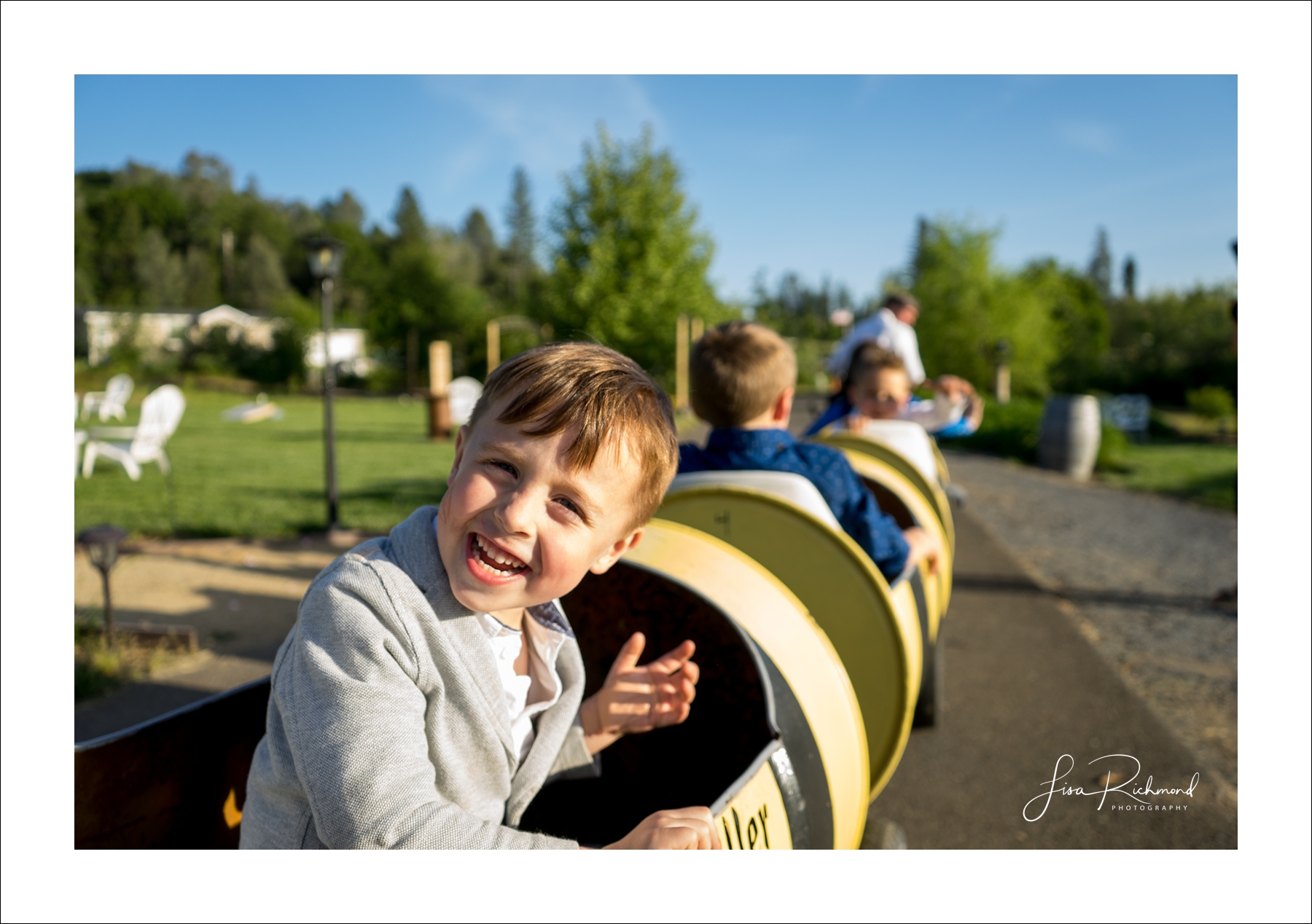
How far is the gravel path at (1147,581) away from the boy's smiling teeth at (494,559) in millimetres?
2907

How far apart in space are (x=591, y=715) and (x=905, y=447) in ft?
10.5

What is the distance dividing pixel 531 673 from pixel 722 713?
0.53m

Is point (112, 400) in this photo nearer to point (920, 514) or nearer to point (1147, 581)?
point (920, 514)

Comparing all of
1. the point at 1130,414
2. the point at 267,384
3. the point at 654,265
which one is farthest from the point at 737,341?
the point at 267,384

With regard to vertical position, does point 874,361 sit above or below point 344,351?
below

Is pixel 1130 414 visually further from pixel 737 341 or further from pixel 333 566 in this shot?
pixel 333 566

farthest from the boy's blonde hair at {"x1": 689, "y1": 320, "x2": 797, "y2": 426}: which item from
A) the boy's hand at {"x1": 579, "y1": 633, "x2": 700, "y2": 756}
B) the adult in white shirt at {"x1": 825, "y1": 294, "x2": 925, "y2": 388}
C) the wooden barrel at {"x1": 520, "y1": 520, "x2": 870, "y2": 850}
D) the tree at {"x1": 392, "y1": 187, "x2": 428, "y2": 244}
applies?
the tree at {"x1": 392, "y1": 187, "x2": 428, "y2": 244}

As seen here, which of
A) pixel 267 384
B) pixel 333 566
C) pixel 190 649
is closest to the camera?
pixel 333 566

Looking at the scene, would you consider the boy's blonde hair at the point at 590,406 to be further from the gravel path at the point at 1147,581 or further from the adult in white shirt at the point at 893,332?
the adult in white shirt at the point at 893,332

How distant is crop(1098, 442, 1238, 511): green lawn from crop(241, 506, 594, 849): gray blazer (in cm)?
1109

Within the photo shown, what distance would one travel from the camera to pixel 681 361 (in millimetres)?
19172

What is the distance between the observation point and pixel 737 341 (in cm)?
278

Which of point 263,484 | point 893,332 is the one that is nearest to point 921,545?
point 893,332
